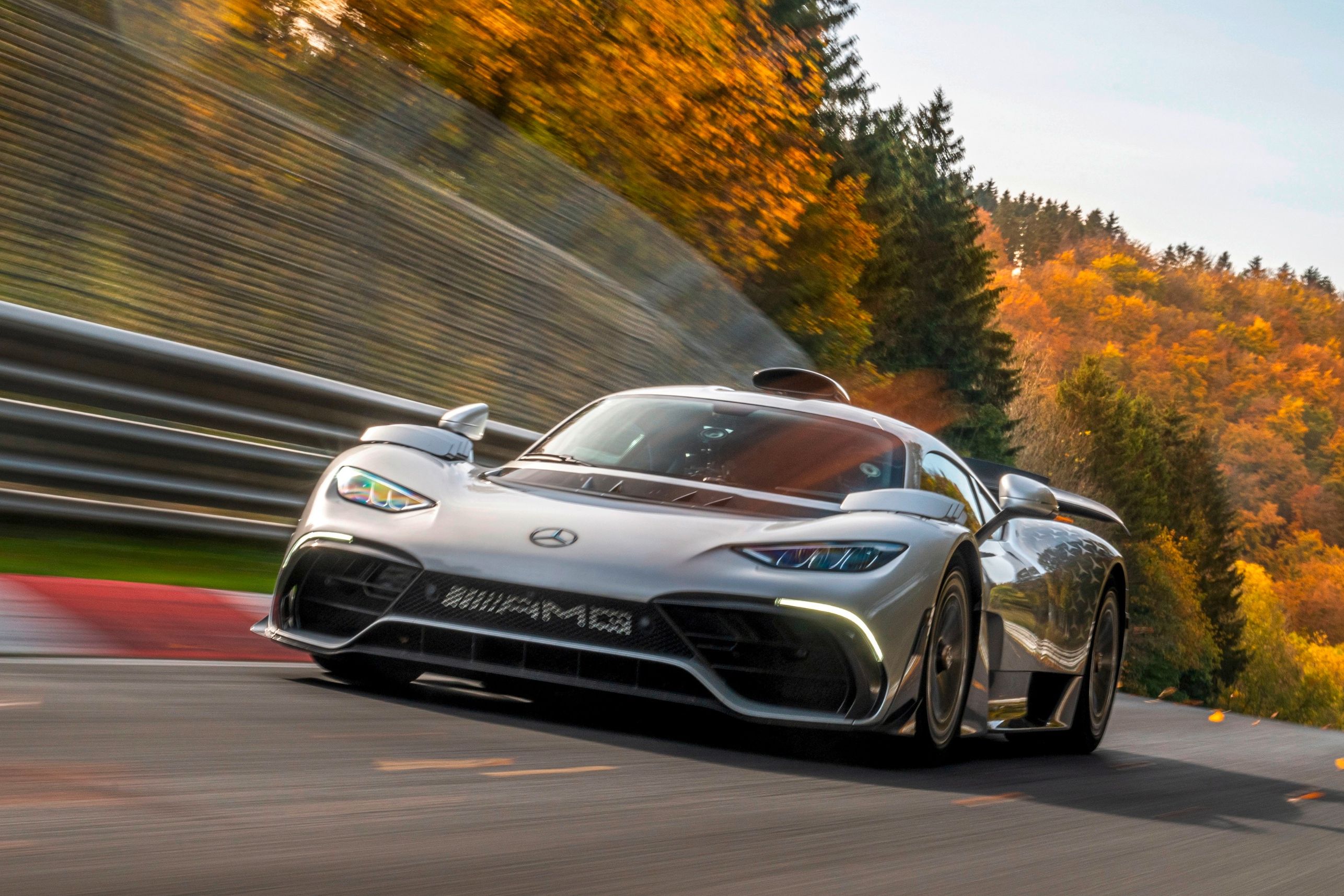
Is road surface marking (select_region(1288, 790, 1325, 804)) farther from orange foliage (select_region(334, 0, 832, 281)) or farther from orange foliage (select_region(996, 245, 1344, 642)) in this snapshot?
orange foliage (select_region(996, 245, 1344, 642))

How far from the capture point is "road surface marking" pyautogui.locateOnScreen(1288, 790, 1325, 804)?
7129mm

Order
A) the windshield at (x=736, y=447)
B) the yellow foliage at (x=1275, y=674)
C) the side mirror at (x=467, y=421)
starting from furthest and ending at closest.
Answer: the yellow foliage at (x=1275, y=674)
the side mirror at (x=467, y=421)
the windshield at (x=736, y=447)

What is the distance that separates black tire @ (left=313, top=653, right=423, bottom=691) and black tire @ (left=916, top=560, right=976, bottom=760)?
5.26 ft

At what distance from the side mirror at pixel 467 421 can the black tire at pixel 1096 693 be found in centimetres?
302

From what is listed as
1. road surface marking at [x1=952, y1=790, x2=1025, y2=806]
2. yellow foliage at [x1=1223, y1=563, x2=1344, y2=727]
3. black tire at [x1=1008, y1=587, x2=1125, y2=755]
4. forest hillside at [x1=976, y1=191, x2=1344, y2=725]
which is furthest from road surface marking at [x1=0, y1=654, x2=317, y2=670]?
yellow foliage at [x1=1223, y1=563, x2=1344, y2=727]

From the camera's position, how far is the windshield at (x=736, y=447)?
20.4 ft

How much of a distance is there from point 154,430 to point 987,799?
4.06 metres

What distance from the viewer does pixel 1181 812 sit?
236 inches

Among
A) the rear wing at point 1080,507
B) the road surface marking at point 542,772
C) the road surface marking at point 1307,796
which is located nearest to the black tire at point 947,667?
the road surface marking at point 542,772

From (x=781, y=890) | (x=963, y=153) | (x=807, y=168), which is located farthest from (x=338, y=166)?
(x=963, y=153)

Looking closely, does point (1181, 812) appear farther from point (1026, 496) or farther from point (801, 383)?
point (801, 383)

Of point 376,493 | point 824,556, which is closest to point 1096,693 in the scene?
point 824,556

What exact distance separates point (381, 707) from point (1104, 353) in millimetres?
161225

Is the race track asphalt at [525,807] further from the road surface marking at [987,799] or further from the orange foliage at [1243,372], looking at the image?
the orange foliage at [1243,372]
